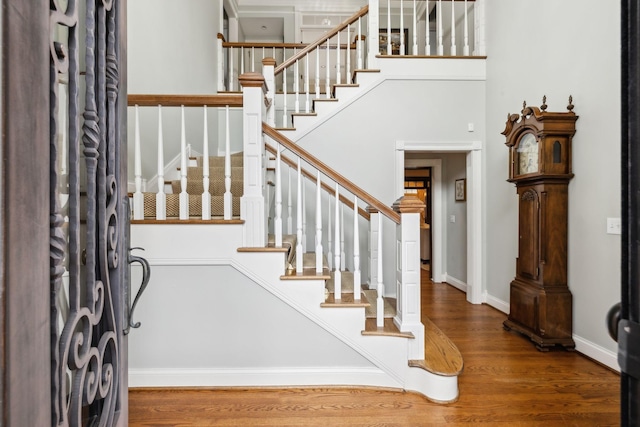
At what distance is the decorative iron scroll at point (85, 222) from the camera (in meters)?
0.53

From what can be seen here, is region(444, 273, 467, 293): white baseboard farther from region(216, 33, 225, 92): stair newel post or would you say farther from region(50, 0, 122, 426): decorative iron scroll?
region(50, 0, 122, 426): decorative iron scroll

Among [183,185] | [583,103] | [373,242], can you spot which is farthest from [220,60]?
[583,103]

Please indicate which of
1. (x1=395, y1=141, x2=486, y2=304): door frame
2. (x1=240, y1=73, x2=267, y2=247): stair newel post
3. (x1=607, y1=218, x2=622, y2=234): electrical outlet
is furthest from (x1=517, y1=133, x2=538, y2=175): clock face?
(x1=240, y1=73, x2=267, y2=247): stair newel post

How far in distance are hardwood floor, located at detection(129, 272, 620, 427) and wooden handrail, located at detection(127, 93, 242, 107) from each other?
1.81 metres

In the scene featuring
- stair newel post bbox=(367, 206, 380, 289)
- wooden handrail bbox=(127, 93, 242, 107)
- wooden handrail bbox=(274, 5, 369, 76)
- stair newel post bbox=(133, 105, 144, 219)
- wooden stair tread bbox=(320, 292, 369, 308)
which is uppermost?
wooden handrail bbox=(274, 5, 369, 76)

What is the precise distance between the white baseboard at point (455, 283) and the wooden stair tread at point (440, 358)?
225 centimetres

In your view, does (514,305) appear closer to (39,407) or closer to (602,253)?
(602,253)

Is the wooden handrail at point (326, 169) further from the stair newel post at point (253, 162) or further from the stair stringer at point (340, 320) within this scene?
the stair stringer at point (340, 320)

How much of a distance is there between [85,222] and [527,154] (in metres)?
3.18

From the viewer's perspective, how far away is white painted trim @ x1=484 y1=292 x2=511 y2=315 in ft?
11.4

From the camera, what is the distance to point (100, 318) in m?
0.72

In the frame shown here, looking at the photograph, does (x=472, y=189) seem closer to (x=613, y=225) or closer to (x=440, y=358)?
(x=613, y=225)

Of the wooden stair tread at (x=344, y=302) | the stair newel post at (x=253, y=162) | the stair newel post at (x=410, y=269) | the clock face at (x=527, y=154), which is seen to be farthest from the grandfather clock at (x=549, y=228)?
the stair newel post at (x=253, y=162)

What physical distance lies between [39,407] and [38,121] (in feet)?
1.31
